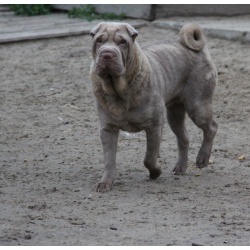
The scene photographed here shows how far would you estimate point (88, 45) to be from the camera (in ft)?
40.6

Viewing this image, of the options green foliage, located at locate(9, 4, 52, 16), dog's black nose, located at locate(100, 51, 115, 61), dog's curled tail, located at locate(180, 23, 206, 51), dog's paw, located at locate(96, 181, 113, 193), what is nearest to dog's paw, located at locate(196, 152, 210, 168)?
dog's curled tail, located at locate(180, 23, 206, 51)

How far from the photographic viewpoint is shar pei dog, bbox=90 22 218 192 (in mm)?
7125

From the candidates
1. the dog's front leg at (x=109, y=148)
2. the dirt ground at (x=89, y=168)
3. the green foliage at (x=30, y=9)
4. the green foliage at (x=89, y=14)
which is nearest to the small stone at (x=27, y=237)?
the dirt ground at (x=89, y=168)

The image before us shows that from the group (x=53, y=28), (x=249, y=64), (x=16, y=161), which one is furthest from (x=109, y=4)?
(x=16, y=161)

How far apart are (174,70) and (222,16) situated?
17.1 feet

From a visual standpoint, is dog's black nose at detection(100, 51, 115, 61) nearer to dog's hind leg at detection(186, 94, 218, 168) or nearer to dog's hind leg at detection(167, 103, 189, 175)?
dog's hind leg at detection(186, 94, 218, 168)

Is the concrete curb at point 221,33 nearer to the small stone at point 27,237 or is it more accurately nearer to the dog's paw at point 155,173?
the dog's paw at point 155,173

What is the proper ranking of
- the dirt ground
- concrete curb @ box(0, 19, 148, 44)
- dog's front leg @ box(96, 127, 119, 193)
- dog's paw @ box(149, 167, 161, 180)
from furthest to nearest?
concrete curb @ box(0, 19, 148, 44) → dog's paw @ box(149, 167, 161, 180) → dog's front leg @ box(96, 127, 119, 193) → the dirt ground

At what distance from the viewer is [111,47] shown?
22.9 feet

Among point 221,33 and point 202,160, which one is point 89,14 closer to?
point 221,33

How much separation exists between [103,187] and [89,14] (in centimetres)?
665

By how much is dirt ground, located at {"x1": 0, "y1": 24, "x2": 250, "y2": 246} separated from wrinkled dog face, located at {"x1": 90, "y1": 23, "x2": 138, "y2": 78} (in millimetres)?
984

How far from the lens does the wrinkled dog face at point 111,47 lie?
22.8 ft

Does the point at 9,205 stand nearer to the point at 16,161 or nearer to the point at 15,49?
the point at 16,161
